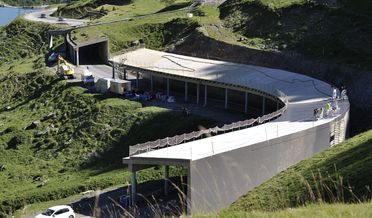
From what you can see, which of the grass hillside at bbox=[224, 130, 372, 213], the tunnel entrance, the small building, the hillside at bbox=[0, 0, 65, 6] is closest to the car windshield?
the grass hillside at bbox=[224, 130, 372, 213]

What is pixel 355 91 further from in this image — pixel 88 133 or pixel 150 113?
pixel 88 133

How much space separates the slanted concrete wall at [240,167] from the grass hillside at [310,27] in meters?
17.2

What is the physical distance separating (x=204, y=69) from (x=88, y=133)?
11389 mm

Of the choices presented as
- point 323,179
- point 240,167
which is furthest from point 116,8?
point 323,179

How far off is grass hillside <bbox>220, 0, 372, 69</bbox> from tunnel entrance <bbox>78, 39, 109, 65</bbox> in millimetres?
12609

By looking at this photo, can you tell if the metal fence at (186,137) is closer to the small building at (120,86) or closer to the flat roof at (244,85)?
the flat roof at (244,85)

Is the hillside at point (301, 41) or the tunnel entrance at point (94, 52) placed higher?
the hillside at point (301, 41)

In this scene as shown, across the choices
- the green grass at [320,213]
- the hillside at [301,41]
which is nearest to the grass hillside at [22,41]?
the hillside at [301,41]

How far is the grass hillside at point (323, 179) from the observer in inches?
676

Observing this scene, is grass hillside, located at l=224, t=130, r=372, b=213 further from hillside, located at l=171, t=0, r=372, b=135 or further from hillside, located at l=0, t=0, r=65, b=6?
hillside, located at l=0, t=0, r=65, b=6

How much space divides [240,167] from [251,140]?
173 cm

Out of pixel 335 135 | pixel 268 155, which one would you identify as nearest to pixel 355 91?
pixel 335 135

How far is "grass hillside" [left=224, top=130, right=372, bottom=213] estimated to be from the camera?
17.2 metres

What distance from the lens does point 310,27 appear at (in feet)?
171
